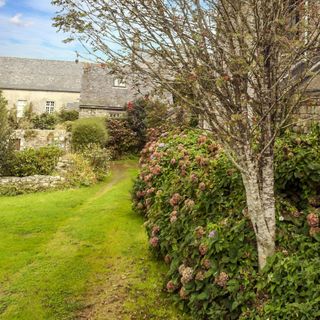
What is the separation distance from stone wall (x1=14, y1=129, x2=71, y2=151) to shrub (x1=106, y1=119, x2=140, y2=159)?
4.14 metres

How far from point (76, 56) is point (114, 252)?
506cm

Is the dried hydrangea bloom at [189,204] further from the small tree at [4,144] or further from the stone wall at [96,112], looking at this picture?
the stone wall at [96,112]

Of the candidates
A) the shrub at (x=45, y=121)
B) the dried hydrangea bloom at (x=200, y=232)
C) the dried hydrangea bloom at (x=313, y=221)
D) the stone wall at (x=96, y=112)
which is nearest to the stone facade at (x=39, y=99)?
the shrub at (x=45, y=121)

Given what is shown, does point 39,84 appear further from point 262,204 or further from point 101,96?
point 262,204

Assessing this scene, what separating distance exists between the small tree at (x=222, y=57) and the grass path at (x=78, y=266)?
265 centimetres

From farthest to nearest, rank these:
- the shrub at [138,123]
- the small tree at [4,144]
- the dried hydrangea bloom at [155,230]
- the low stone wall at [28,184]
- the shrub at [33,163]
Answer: the shrub at [138,123] < the shrub at [33,163] < the small tree at [4,144] < the low stone wall at [28,184] < the dried hydrangea bloom at [155,230]

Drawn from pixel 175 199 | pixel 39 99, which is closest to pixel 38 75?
pixel 39 99

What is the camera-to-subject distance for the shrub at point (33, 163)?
1858 centimetres

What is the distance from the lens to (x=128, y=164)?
2431 cm

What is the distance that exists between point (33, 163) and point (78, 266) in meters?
12.8

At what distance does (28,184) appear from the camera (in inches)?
676

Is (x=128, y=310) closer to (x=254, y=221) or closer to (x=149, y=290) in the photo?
(x=149, y=290)

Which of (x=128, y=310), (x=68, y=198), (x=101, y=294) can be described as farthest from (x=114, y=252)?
(x=68, y=198)

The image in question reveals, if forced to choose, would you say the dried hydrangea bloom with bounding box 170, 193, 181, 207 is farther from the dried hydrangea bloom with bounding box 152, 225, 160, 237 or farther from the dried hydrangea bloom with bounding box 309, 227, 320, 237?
the dried hydrangea bloom with bounding box 309, 227, 320, 237
